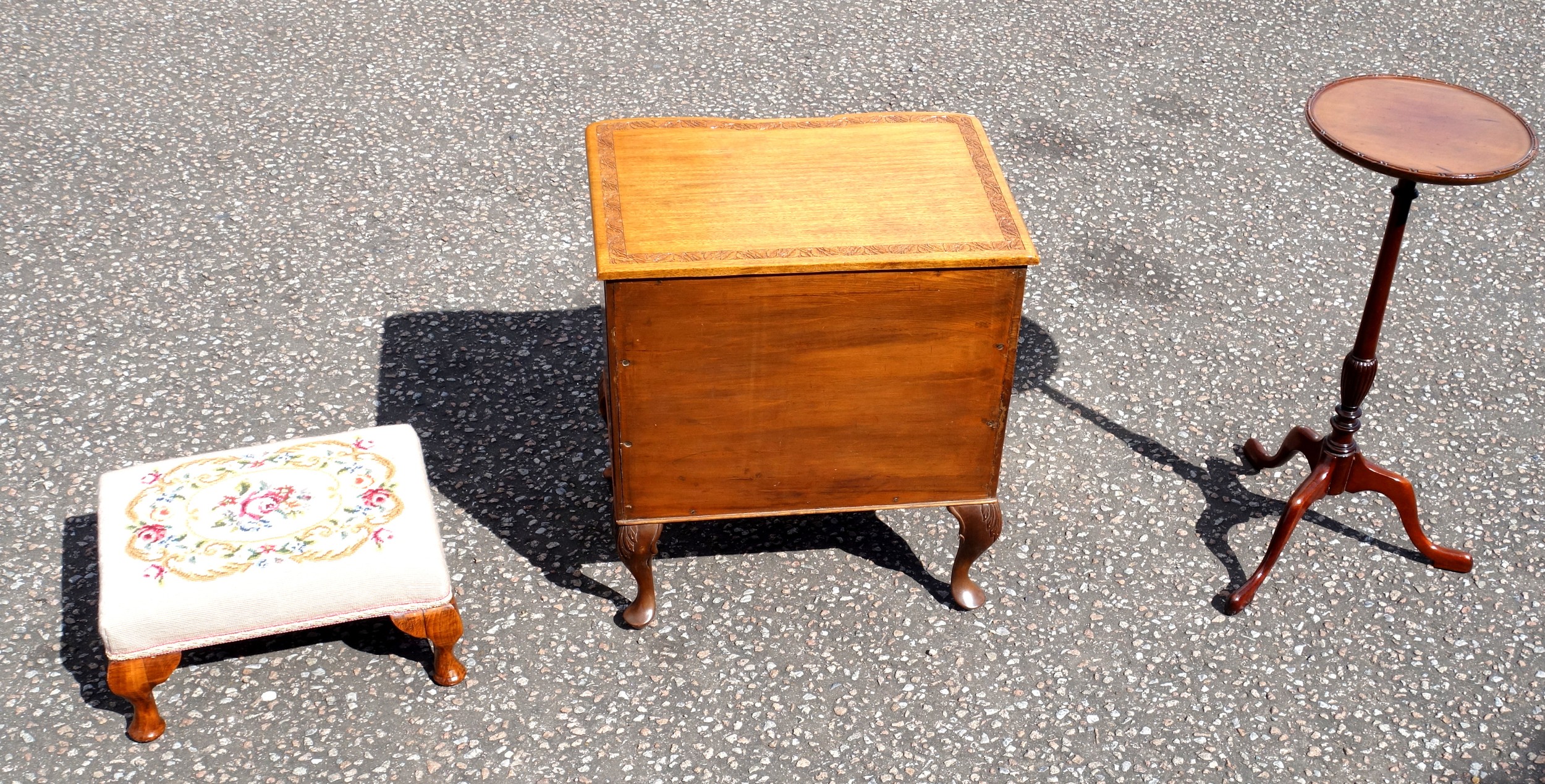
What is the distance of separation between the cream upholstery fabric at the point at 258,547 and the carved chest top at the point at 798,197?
87 centimetres

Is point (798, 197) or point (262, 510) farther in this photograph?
point (262, 510)

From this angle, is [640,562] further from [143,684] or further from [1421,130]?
[1421,130]

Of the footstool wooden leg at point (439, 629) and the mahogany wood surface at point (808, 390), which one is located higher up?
the mahogany wood surface at point (808, 390)

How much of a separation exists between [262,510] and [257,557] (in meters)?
0.16

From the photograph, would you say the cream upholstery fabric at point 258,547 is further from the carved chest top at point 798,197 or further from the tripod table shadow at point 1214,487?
the tripod table shadow at point 1214,487

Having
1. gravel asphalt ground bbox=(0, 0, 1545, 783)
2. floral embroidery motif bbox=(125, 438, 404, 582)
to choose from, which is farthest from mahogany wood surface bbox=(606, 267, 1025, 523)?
floral embroidery motif bbox=(125, 438, 404, 582)

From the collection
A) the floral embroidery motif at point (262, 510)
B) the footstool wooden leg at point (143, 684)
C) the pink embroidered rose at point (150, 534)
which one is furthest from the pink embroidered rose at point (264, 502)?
the footstool wooden leg at point (143, 684)

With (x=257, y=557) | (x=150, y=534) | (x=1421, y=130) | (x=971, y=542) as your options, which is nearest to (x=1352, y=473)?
(x=1421, y=130)

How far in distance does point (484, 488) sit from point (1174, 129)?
3.37 m

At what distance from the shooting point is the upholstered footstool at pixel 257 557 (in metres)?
3.04

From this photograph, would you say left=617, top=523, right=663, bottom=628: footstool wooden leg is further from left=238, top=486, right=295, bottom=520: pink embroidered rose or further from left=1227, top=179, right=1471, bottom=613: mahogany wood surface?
left=1227, top=179, right=1471, bottom=613: mahogany wood surface

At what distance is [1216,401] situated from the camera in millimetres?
4285

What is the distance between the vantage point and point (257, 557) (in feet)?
10.1

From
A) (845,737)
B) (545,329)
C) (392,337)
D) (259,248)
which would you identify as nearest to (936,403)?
(845,737)
